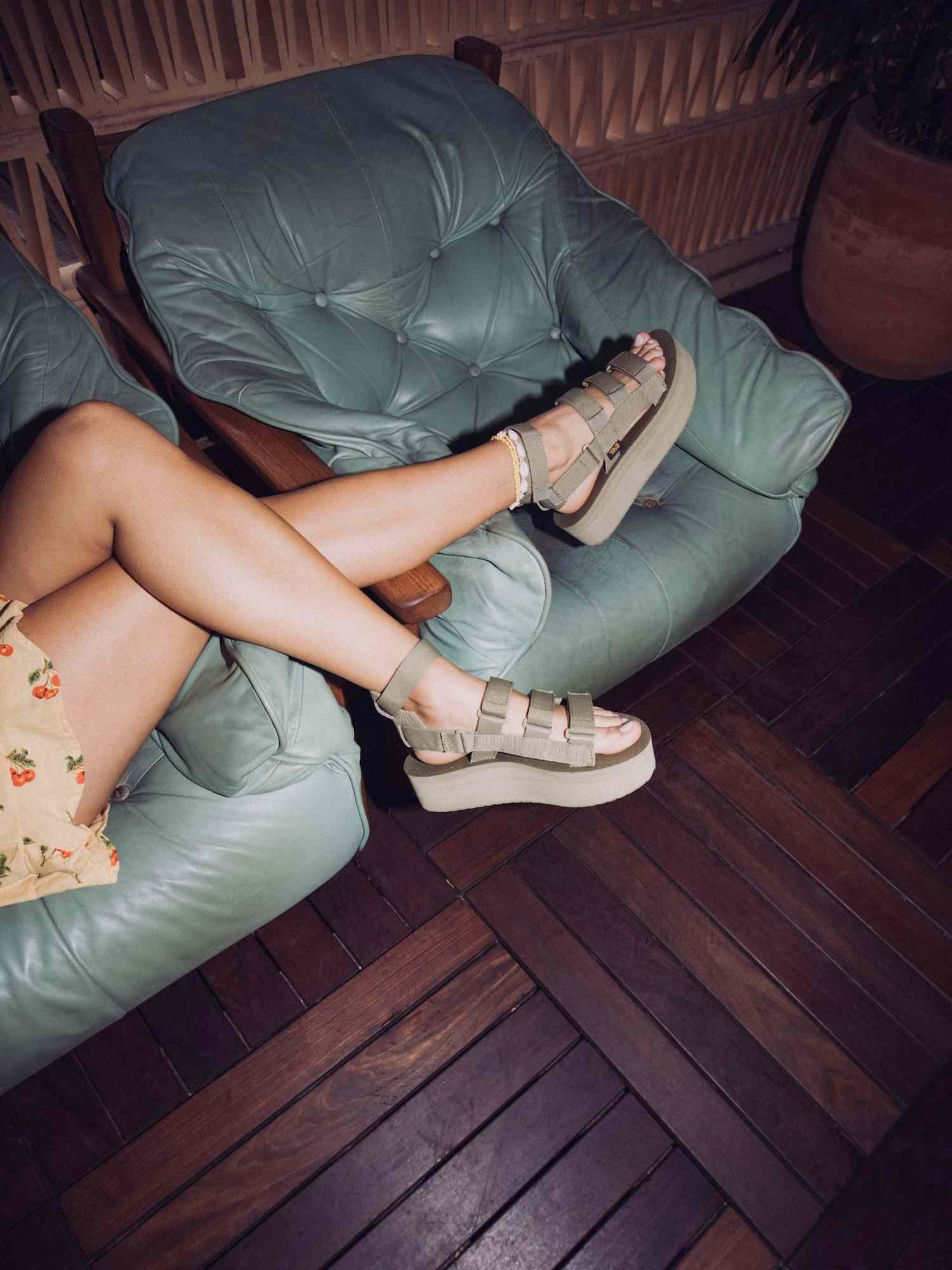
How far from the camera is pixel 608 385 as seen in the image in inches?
48.7

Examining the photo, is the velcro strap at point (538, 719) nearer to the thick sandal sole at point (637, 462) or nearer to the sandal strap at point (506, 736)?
the sandal strap at point (506, 736)

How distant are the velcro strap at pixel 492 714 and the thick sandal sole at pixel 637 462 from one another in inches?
11.6

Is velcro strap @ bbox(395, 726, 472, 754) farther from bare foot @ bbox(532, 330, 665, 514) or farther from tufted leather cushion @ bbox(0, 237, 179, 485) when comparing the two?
tufted leather cushion @ bbox(0, 237, 179, 485)

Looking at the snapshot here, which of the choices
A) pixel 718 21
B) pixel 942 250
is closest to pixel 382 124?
pixel 718 21

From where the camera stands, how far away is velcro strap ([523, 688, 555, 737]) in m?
1.06

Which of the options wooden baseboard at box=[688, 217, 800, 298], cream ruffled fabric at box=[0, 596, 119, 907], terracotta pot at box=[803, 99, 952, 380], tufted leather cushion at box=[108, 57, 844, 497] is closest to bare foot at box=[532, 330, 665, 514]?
tufted leather cushion at box=[108, 57, 844, 497]

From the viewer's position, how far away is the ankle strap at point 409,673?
3.23ft

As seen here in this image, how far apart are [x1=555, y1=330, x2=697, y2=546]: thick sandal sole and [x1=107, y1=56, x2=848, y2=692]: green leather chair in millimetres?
89

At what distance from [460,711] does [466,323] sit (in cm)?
79

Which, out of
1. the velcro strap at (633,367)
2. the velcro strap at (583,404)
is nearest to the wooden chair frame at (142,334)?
the velcro strap at (583,404)

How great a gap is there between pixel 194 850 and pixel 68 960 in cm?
18

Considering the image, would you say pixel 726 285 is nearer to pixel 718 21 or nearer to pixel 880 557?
pixel 718 21

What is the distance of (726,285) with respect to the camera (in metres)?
2.71

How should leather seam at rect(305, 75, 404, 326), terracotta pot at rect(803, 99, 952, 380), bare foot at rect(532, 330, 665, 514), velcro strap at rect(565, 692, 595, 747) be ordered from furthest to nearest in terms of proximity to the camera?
terracotta pot at rect(803, 99, 952, 380) < leather seam at rect(305, 75, 404, 326) < bare foot at rect(532, 330, 665, 514) < velcro strap at rect(565, 692, 595, 747)
